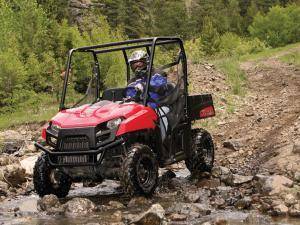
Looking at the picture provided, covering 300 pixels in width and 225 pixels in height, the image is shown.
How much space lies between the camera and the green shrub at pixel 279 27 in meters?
51.9

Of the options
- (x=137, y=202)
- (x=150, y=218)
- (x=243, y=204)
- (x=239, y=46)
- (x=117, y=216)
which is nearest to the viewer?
(x=150, y=218)

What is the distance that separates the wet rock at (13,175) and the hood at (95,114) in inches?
81.2

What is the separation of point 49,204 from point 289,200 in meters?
3.22

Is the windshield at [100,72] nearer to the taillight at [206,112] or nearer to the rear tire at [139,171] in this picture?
the taillight at [206,112]

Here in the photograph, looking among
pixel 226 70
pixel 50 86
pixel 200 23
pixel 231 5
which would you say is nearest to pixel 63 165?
pixel 226 70

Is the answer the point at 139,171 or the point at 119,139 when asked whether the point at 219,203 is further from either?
the point at 119,139

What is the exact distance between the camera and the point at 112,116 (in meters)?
7.47

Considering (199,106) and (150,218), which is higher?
(199,106)

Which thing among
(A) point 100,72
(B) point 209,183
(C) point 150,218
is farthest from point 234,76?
(C) point 150,218

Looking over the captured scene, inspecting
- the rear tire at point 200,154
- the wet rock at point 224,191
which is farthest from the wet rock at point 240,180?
the rear tire at point 200,154

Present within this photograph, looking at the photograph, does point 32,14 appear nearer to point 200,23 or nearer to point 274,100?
point 274,100

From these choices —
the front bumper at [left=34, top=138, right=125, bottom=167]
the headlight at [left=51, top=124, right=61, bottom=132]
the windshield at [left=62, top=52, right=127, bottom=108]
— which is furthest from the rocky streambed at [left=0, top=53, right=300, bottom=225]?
the windshield at [left=62, top=52, right=127, bottom=108]

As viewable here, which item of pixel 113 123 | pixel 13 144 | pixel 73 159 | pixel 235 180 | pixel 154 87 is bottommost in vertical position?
pixel 13 144

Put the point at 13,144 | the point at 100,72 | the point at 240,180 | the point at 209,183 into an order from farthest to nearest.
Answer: the point at 100,72 < the point at 13,144 < the point at 209,183 < the point at 240,180
